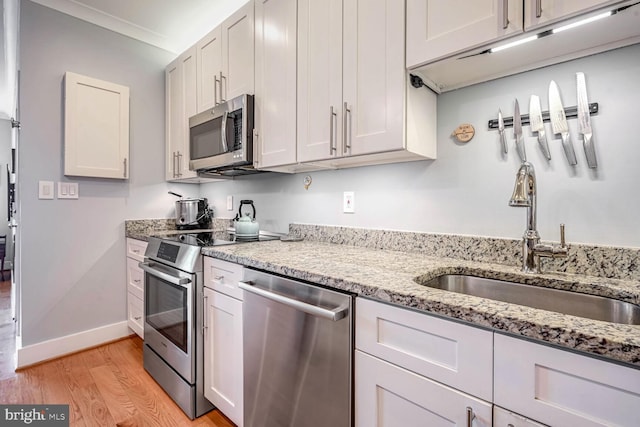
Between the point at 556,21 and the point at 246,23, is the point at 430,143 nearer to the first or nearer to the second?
the point at 556,21

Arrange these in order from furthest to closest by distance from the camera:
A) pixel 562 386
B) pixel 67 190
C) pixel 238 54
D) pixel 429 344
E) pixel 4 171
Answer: pixel 4 171 → pixel 67 190 → pixel 238 54 → pixel 429 344 → pixel 562 386

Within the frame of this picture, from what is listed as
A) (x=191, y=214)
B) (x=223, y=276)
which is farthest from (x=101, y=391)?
(x=191, y=214)

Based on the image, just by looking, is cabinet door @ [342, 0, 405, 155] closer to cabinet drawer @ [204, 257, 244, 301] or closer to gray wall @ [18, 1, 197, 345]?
cabinet drawer @ [204, 257, 244, 301]

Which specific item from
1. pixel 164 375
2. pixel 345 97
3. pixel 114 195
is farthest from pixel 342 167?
pixel 114 195

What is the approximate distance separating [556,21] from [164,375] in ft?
7.75

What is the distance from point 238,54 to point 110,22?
1.30m

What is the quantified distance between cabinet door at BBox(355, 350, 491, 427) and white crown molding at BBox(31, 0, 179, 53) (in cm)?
295

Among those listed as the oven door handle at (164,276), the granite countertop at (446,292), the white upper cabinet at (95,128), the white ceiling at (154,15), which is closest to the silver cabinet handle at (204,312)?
the oven door handle at (164,276)

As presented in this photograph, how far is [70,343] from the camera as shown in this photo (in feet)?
7.30

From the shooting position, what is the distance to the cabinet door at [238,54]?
6.04 ft

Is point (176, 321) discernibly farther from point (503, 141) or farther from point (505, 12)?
point (505, 12)

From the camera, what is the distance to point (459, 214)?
1353mm

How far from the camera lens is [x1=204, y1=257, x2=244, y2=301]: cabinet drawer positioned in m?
1.37

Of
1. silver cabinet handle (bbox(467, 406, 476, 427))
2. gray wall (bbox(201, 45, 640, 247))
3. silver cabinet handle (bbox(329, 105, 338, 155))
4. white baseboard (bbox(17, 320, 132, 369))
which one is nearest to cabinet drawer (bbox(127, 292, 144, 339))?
white baseboard (bbox(17, 320, 132, 369))
